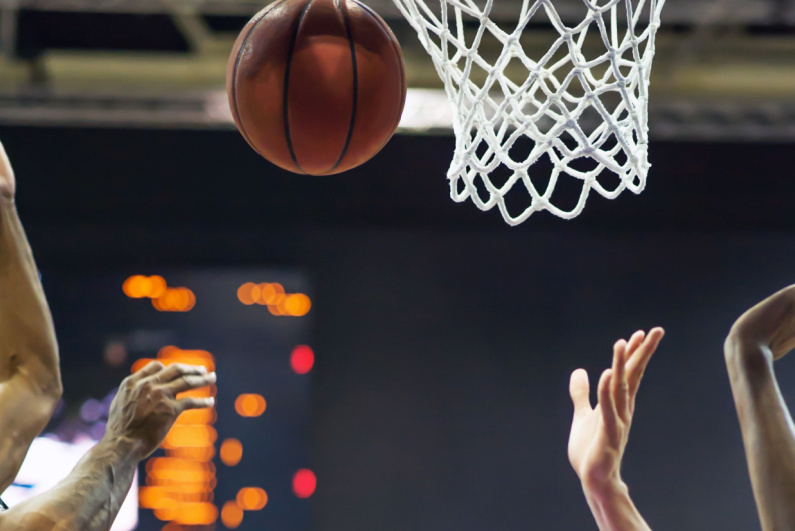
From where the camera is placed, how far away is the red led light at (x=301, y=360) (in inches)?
168

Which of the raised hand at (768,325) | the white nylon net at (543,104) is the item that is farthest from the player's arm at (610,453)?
the white nylon net at (543,104)

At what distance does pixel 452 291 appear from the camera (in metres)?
4.58

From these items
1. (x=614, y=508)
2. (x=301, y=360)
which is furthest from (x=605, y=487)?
(x=301, y=360)

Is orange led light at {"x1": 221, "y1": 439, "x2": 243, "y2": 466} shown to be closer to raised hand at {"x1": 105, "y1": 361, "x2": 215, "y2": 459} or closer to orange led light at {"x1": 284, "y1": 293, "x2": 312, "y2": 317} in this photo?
orange led light at {"x1": 284, "y1": 293, "x2": 312, "y2": 317}

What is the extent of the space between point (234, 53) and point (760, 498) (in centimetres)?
129

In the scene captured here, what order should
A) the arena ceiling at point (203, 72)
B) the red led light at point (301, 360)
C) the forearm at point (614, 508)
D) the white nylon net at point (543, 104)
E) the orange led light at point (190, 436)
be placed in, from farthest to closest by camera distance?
the red led light at point (301, 360)
the orange led light at point (190, 436)
the arena ceiling at point (203, 72)
the white nylon net at point (543, 104)
the forearm at point (614, 508)

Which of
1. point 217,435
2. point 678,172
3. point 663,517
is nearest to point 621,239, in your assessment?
point 678,172

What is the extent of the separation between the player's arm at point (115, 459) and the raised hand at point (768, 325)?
653 mm

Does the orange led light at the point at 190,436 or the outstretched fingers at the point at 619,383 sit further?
the orange led light at the point at 190,436

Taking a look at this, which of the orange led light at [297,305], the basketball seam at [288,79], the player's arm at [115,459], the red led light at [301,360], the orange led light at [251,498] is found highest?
the basketball seam at [288,79]

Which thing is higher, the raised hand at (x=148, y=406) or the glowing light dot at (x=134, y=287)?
the raised hand at (x=148, y=406)

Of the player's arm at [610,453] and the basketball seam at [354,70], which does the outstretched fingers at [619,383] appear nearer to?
the player's arm at [610,453]

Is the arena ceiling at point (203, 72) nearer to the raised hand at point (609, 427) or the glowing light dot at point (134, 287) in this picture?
the glowing light dot at point (134, 287)

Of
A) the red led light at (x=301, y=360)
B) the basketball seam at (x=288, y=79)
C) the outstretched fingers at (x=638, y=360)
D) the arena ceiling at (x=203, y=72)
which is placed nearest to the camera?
the outstretched fingers at (x=638, y=360)
